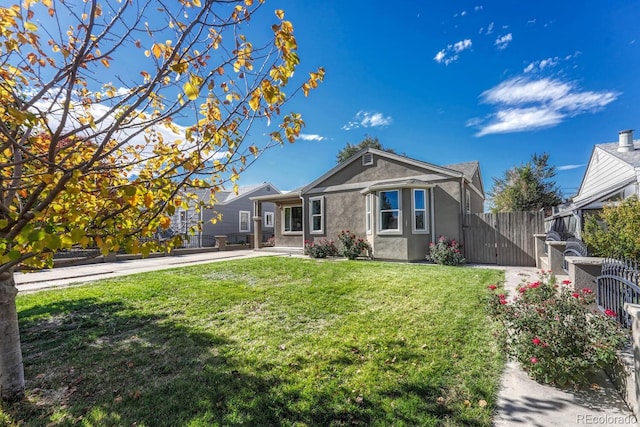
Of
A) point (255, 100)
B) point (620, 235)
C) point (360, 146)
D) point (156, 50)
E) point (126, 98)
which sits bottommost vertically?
point (620, 235)

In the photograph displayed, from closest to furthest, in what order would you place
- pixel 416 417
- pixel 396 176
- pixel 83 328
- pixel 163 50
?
pixel 163 50 → pixel 416 417 → pixel 83 328 → pixel 396 176

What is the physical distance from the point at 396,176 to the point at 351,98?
4.24m

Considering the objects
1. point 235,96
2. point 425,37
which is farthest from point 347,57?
point 235,96

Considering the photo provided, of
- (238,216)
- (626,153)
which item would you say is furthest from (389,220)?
(238,216)

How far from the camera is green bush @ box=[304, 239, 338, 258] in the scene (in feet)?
44.3

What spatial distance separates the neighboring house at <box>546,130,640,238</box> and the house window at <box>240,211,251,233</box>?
21.7 meters

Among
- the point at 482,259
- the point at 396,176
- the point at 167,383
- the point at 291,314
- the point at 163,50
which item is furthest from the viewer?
the point at 396,176

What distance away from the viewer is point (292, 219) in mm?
17672

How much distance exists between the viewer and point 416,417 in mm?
2447

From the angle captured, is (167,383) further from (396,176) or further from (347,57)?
(396,176)

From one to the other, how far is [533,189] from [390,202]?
2080 centimetres

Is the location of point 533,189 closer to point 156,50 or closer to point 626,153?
point 626,153

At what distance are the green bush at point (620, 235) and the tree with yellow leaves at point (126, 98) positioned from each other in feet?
23.1

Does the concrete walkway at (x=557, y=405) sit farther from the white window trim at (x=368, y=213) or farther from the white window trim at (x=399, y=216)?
the white window trim at (x=368, y=213)
